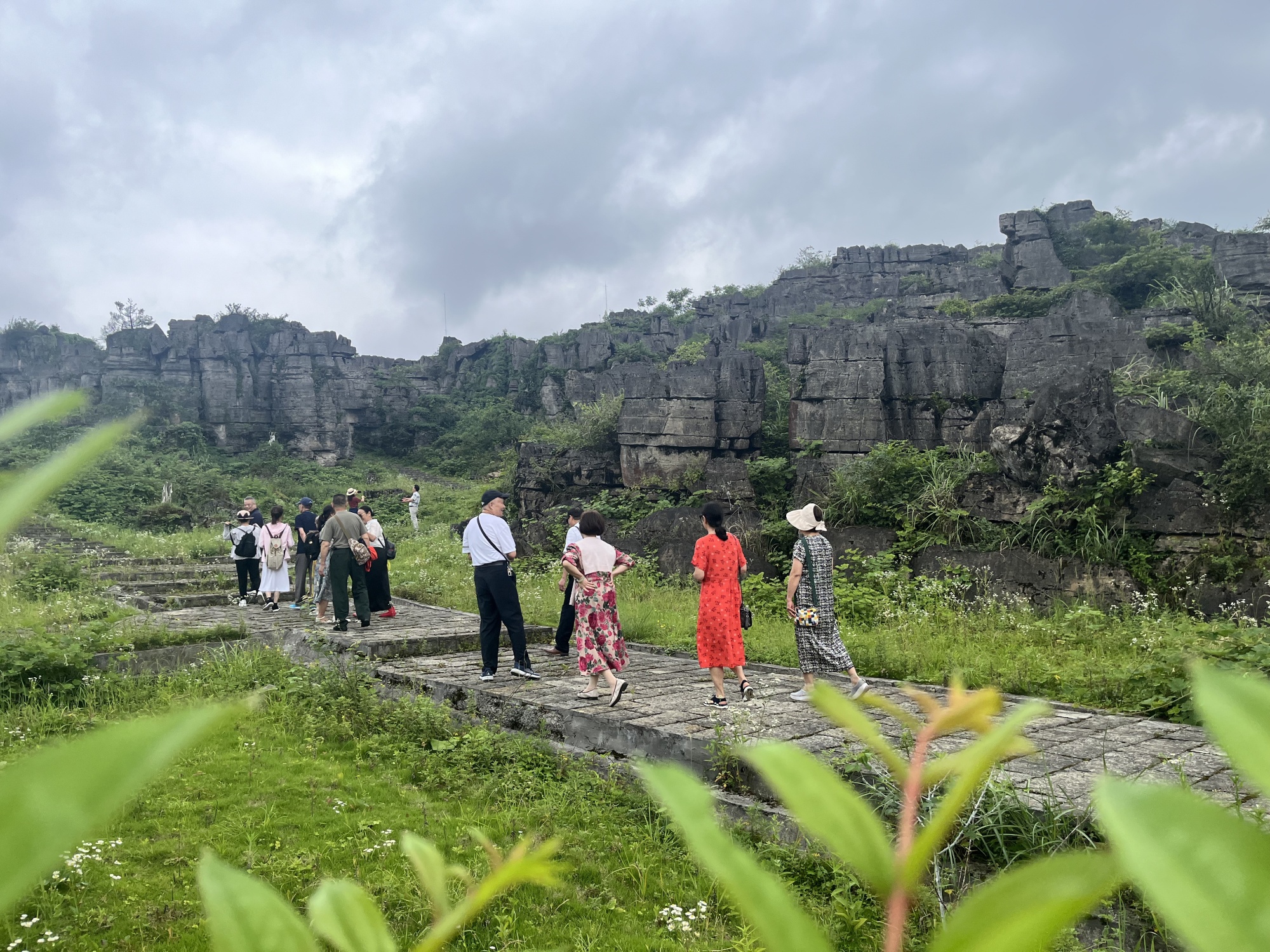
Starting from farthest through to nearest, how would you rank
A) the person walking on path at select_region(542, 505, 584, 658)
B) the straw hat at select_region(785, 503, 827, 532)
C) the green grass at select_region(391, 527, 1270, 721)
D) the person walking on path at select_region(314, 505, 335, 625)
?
the person walking on path at select_region(314, 505, 335, 625)
the person walking on path at select_region(542, 505, 584, 658)
the straw hat at select_region(785, 503, 827, 532)
the green grass at select_region(391, 527, 1270, 721)

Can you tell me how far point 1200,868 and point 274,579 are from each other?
1126 cm

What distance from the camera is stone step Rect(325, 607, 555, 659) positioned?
7543mm

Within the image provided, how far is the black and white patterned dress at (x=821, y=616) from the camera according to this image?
6004mm

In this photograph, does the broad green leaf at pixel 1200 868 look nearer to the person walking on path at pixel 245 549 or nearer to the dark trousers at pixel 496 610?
the dark trousers at pixel 496 610

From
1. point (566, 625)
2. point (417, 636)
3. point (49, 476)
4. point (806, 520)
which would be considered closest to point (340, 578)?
point (417, 636)

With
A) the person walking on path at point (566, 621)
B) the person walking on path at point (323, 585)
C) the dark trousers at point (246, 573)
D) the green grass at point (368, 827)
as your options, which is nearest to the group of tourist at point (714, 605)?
the green grass at point (368, 827)

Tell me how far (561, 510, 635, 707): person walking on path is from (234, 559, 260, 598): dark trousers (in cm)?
619

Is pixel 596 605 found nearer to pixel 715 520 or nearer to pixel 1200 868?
pixel 715 520

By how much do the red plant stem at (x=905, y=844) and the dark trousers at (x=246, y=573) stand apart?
38.0 feet

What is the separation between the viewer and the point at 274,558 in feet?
33.7

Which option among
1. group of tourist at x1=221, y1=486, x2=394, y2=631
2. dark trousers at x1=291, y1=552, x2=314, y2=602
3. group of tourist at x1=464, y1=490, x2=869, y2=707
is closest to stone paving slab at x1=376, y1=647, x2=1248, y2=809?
group of tourist at x1=464, y1=490, x2=869, y2=707

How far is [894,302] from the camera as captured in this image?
3625cm

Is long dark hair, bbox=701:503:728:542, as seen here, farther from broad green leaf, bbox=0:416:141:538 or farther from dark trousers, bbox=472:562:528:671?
broad green leaf, bbox=0:416:141:538

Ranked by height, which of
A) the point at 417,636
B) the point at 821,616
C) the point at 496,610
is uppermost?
the point at 496,610
